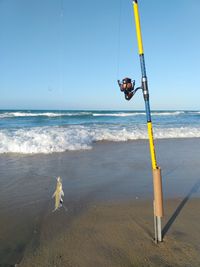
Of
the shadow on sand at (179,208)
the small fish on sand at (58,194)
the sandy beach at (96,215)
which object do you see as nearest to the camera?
the sandy beach at (96,215)

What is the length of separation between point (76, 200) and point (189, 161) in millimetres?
4375

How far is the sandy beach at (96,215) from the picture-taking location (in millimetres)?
3105

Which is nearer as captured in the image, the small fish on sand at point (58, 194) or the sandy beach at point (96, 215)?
the sandy beach at point (96, 215)

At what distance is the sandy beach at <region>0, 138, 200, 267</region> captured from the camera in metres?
3.11

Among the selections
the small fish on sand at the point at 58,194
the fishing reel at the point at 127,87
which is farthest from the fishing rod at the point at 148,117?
the small fish on sand at the point at 58,194

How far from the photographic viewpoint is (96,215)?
4207 mm

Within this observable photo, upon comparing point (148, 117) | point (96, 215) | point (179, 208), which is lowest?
point (179, 208)

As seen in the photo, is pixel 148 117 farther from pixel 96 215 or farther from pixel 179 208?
pixel 179 208

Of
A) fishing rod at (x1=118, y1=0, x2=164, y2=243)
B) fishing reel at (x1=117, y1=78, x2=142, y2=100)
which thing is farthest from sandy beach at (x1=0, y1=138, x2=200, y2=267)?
fishing reel at (x1=117, y1=78, x2=142, y2=100)

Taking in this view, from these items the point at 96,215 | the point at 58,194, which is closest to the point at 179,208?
the point at 96,215

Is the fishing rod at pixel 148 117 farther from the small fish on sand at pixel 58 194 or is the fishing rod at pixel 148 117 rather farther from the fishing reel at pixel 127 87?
the small fish on sand at pixel 58 194

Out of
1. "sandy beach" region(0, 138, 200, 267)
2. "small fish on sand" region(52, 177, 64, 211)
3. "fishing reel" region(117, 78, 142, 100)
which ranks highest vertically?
"fishing reel" region(117, 78, 142, 100)

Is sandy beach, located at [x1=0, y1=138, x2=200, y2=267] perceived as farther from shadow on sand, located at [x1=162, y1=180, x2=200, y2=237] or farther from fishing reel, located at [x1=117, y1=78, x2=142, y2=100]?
fishing reel, located at [x1=117, y1=78, x2=142, y2=100]

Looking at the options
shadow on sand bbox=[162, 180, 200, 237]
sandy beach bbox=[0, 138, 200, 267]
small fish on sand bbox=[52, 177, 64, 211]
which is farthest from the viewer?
small fish on sand bbox=[52, 177, 64, 211]
